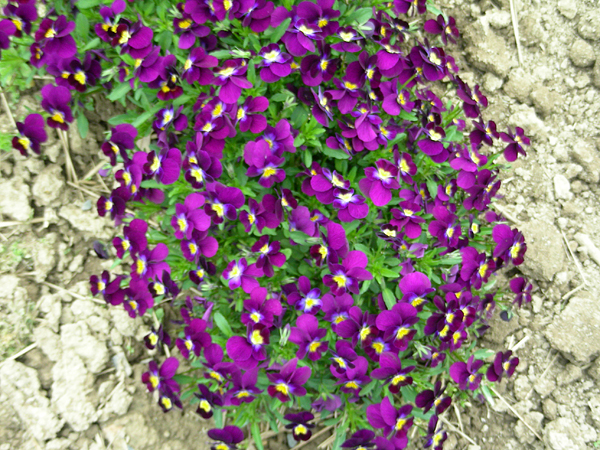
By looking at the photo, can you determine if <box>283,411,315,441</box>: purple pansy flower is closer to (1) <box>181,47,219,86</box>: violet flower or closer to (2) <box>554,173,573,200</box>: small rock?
(1) <box>181,47,219,86</box>: violet flower

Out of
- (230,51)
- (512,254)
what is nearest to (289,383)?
(512,254)

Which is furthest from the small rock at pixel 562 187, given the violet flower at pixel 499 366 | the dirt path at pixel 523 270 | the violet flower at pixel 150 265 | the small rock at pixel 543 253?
the violet flower at pixel 150 265

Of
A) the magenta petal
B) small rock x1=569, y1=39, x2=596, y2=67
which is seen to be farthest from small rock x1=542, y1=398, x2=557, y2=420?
small rock x1=569, y1=39, x2=596, y2=67

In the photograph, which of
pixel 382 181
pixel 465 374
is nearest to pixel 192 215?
pixel 382 181

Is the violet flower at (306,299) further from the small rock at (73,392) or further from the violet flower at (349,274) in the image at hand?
the small rock at (73,392)

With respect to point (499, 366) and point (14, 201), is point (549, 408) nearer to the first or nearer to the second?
point (499, 366)

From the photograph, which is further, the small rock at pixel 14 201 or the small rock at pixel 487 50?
the small rock at pixel 487 50
